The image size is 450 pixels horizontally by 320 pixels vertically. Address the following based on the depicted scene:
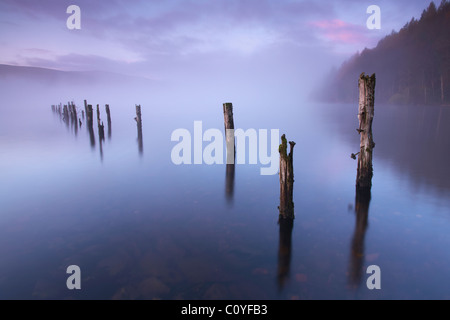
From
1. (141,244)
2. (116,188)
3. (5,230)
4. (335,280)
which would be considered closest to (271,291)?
(335,280)

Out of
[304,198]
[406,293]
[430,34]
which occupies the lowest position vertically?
[406,293]

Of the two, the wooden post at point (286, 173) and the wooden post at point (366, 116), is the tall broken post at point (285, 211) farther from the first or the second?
the wooden post at point (366, 116)

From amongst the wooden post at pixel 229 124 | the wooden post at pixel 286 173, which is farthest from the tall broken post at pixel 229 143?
the wooden post at pixel 286 173

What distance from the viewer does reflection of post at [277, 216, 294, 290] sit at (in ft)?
19.5

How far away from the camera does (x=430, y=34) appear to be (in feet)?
227

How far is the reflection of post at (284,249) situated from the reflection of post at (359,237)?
4.56 feet

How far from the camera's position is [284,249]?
23.1 feet

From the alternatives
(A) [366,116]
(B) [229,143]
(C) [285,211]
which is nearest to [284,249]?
(C) [285,211]

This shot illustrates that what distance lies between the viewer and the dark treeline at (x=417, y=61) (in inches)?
2371

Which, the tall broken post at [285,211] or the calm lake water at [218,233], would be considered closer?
the calm lake water at [218,233]

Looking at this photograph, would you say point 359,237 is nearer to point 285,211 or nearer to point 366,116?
point 285,211

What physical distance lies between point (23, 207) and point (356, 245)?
11279 mm

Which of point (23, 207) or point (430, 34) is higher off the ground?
point (430, 34)
